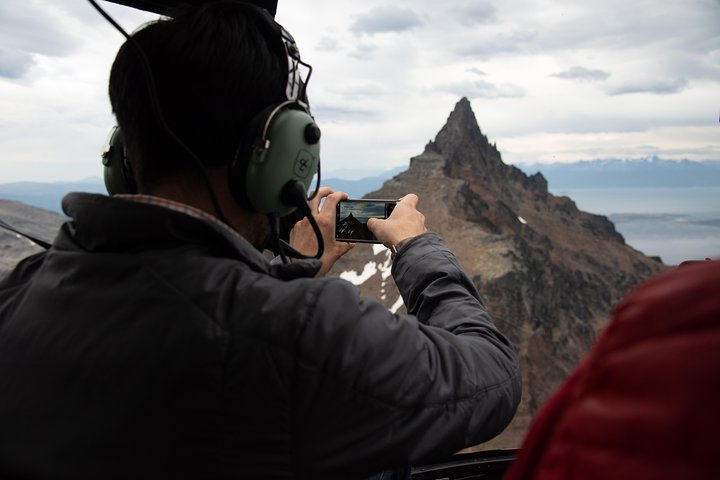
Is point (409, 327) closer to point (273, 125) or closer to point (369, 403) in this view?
point (369, 403)

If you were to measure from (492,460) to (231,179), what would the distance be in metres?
1.95

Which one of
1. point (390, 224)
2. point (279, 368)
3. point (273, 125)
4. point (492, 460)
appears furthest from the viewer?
point (492, 460)

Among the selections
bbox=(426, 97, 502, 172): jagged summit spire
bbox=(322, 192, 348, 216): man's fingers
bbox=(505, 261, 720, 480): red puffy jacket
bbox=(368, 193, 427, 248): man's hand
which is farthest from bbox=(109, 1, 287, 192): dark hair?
bbox=(426, 97, 502, 172): jagged summit spire

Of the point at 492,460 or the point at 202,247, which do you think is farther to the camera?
the point at 492,460

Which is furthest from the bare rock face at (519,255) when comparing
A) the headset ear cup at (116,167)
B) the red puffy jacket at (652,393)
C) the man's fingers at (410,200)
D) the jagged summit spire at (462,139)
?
the red puffy jacket at (652,393)

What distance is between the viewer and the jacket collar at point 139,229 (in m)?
1.10

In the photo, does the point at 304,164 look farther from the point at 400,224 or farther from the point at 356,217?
the point at 356,217

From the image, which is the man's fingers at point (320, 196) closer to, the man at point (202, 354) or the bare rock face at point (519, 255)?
the man at point (202, 354)

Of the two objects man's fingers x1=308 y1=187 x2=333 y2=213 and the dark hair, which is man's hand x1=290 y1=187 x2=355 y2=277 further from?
the dark hair

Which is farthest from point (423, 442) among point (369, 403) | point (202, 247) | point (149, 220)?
point (149, 220)

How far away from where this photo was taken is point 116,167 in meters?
1.79

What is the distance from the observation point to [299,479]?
112 cm

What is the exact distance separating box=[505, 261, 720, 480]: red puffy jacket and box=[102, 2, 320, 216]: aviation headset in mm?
935

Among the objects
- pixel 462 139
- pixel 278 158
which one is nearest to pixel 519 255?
pixel 462 139
